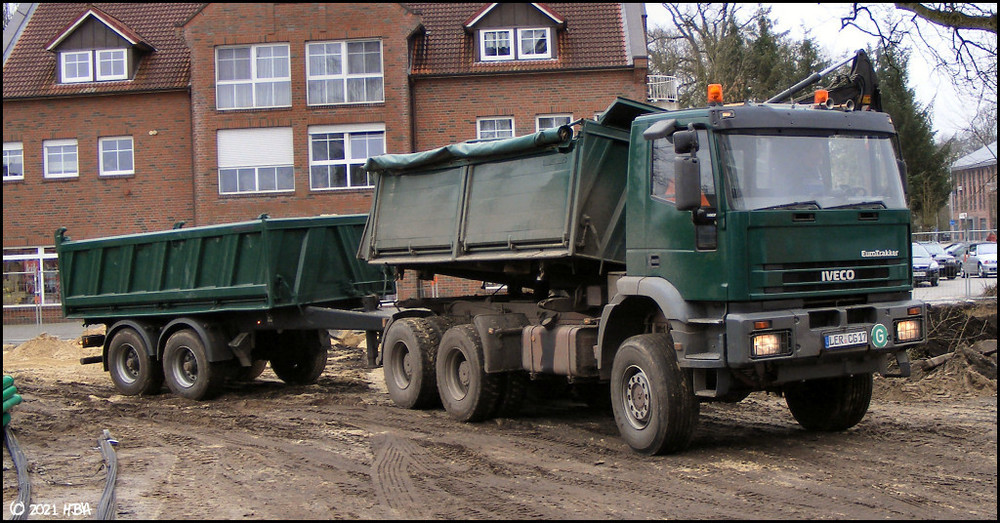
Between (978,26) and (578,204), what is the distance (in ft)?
29.4

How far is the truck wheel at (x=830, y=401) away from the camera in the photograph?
9.41 m

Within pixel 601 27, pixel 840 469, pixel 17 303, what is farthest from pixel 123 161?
pixel 840 469

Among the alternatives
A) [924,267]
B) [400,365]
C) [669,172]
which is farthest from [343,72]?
[669,172]

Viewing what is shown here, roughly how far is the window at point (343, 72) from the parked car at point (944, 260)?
51.7ft

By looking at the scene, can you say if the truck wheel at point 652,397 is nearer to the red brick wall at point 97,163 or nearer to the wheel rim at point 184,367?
the wheel rim at point 184,367

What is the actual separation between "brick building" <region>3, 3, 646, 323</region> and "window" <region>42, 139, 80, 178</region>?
0.04 metres

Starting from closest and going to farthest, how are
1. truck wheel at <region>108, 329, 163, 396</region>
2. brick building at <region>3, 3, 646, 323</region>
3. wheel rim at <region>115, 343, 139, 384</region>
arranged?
truck wheel at <region>108, 329, 163, 396</region>
wheel rim at <region>115, 343, 139, 384</region>
brick building at <region>3, 3, 646, 323</region>

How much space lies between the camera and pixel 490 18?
30.6 m

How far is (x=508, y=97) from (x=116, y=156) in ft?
40.2

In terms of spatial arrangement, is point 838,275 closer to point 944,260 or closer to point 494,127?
point 944,260

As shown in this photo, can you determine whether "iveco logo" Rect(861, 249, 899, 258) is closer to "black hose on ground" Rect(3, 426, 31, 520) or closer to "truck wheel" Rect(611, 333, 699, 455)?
"truck wheel" Rect(611, 333, 699, 455)

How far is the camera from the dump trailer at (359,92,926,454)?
26.9 ft

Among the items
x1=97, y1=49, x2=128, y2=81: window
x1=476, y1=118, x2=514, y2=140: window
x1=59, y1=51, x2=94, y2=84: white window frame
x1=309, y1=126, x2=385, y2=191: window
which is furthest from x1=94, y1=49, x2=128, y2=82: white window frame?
x1=476, y1=118, x2=514, y2=140: window

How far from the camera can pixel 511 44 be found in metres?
30.5
